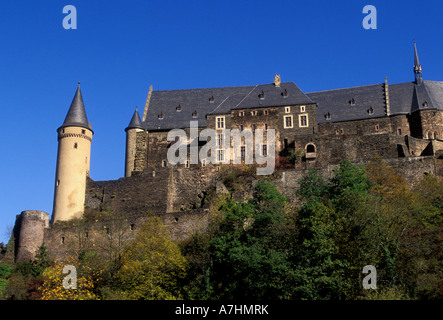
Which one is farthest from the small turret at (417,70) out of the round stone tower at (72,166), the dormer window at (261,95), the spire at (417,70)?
the round stone tower at (72,166)

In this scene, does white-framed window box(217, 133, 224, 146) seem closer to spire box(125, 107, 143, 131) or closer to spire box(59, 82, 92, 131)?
spire box(125, 107, 143, 131)

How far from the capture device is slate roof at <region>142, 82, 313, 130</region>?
176ft

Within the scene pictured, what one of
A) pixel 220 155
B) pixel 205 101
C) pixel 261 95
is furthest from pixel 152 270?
pixel 205 101

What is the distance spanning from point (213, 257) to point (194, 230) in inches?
225

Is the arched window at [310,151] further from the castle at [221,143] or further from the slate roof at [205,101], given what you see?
the slate roof at [205,101]

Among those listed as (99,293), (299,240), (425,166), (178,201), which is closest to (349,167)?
(425,166)

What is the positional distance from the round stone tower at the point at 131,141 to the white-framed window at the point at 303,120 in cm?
1307

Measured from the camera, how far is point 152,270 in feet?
112

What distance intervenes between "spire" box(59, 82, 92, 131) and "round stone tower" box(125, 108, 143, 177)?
14.0 feet

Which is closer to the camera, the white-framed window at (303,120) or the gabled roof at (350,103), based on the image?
the white-framed window at (303,120)

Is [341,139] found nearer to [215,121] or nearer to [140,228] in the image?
[215,121]

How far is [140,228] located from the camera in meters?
40.8

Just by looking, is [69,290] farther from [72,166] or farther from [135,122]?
[135,122]

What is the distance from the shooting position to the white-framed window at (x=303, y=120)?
5209cm
